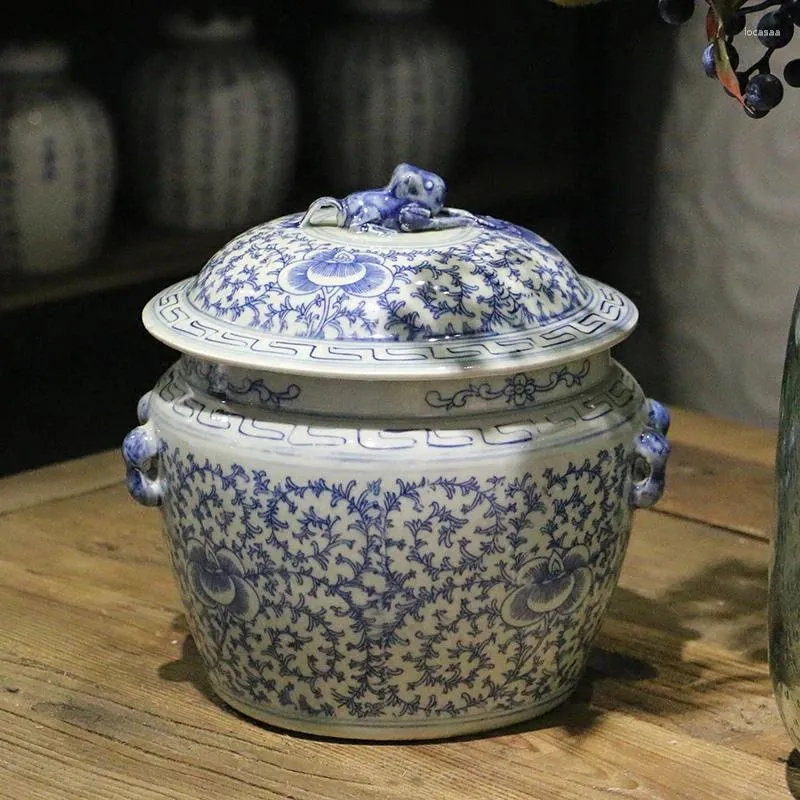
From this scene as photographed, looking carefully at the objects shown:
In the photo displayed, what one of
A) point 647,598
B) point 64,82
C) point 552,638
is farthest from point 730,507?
point 64,82

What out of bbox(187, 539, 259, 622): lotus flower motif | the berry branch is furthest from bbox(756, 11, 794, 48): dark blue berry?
bbox(187, 539, 259, 622): lotus flower motif

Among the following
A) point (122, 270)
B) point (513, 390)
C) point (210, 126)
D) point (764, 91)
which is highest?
point (764, 91)

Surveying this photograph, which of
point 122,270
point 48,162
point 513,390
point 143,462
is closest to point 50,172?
point 48,162

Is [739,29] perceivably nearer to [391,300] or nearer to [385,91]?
[391,300]

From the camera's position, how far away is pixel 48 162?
130cm

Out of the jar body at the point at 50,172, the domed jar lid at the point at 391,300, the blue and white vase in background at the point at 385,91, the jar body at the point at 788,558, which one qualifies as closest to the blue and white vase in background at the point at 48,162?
the jar body at the point at 50,172

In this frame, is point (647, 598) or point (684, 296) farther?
point (684, 296)

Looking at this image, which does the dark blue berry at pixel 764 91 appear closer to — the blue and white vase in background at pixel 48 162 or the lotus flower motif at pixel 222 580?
the lotus flower motif at pixel 222 580

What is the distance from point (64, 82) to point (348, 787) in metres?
0.80

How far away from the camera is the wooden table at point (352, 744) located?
0.75 meters

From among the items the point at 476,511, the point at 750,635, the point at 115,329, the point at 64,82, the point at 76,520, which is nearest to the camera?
the point at 476,511

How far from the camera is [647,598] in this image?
100cm

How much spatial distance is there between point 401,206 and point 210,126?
651 millimetres

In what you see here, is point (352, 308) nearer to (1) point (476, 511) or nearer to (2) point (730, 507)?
(1) point (476, 511)
